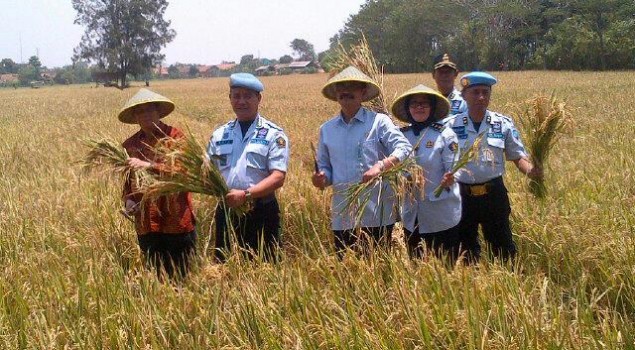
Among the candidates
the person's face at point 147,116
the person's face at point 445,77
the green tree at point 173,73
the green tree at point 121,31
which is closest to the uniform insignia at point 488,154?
the person's face at point 445,77

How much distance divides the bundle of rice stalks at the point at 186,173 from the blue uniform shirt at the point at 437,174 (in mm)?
1201

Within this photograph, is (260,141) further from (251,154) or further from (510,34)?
(510,34)

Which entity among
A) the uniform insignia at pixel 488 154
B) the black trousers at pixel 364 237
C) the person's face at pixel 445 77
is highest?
the person's face at pixel 445 77

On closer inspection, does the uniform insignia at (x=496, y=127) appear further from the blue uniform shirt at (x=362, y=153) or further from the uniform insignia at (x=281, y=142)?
the uniform insignia at (x=281, y=142)

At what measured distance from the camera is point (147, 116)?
137 inches

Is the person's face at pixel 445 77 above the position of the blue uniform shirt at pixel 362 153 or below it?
above

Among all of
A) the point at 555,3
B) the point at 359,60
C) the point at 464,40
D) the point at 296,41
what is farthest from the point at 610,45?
the point at 296,41

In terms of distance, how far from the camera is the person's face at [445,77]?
4457mm

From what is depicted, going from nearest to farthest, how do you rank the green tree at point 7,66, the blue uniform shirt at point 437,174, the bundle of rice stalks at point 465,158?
the bundle of rice stalks at point 465,158 < the blue uniform shirt at point 437,174 < the green tree at point 7,66

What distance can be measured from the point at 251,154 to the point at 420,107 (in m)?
1.13

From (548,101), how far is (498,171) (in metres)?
0.70

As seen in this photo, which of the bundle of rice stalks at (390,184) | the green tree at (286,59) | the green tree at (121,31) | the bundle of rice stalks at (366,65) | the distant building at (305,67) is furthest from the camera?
the green tree at (286,59)

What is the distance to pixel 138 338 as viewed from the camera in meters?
2.37

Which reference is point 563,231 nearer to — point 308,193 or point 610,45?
point 308,193
